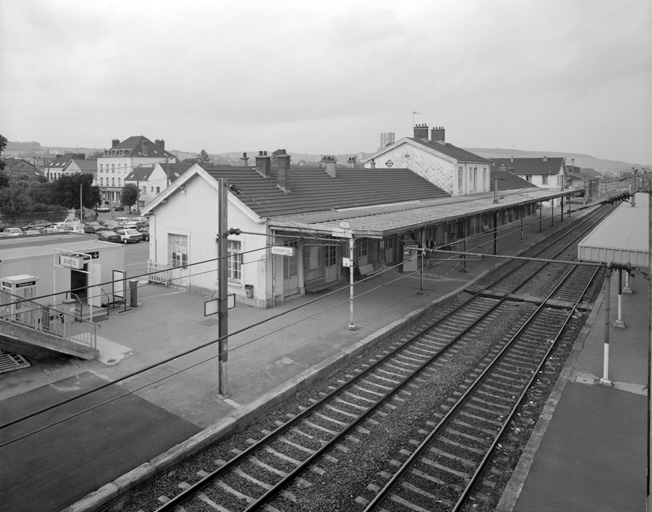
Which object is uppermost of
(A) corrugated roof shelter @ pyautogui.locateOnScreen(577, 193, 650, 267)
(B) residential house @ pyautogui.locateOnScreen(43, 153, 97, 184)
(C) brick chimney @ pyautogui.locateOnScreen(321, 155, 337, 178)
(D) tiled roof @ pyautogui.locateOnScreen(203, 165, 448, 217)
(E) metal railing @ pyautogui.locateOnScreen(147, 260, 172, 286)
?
(B) residential house @ pyautogui.locateOnScreen(43, 153, 97, 184)

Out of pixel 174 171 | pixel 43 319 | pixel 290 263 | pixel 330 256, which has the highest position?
pixel 174 171

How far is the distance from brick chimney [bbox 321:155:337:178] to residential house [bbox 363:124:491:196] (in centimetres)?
1038

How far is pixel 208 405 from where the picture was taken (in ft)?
34.4

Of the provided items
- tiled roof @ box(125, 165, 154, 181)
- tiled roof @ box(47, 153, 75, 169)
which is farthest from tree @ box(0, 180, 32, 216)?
tiled roof @ box(47, 153, 75, 169)

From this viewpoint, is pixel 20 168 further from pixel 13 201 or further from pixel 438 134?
pixel 438 134

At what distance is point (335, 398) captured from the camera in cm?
1115

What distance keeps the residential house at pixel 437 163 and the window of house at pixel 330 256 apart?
52.0 feet

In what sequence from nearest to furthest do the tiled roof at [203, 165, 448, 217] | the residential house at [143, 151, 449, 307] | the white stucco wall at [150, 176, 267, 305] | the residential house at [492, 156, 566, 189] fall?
the residential house at [143, 151, 449, 307]
the white stucco wall at [150, 176, 267, 305]
the tiled roof at [203, 165, 448, 217]
the residential house at [492, 156, 566, 189]

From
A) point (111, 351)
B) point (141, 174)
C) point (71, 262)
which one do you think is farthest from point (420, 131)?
point (141, 174)

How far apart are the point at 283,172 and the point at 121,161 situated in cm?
7374

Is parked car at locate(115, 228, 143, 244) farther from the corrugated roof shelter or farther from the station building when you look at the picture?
the corrugated roof shelter

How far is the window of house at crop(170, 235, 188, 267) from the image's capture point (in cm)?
2148

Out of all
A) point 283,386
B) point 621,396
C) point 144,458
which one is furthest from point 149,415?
point 621,396

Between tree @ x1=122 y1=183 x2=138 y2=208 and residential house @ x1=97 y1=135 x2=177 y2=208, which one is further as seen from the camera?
residential house @ x1=97 y1=135 x2=177 y2=208
